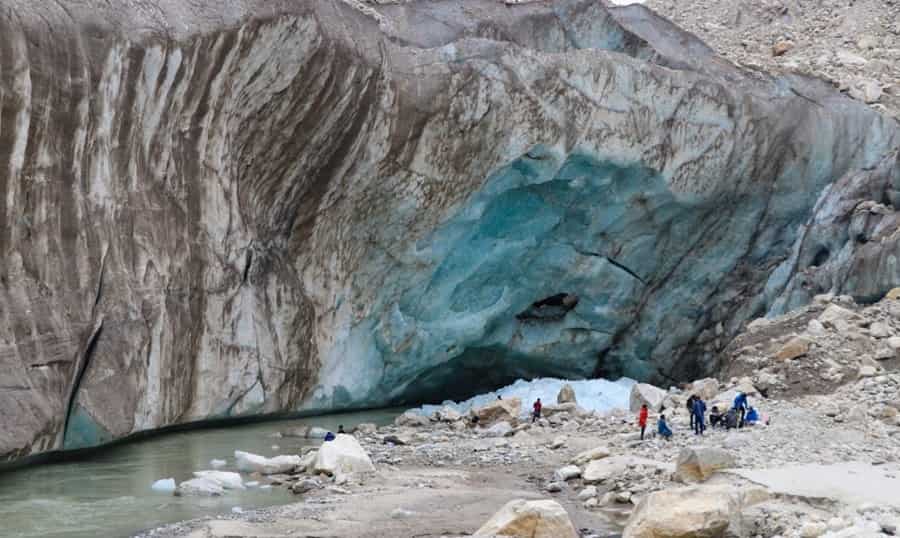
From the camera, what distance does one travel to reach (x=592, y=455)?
15016 millimetres

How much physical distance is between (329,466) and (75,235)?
4813mm

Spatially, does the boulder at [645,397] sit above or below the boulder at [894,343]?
below

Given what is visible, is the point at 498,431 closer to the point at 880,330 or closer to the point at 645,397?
the point at 645,397

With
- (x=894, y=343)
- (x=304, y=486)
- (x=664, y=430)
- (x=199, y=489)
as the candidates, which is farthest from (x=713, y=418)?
→ (x=199, y=489)

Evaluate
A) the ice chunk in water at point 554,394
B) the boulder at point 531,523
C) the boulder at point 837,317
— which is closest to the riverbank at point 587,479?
the boulder at point 531,523

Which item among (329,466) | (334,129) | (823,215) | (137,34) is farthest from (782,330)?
(137,34)

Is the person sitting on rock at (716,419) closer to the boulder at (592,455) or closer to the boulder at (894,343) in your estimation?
the boulder at (592,455)

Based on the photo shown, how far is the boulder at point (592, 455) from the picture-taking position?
15.0m

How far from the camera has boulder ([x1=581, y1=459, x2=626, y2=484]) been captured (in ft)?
45.5

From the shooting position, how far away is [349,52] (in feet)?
64.3

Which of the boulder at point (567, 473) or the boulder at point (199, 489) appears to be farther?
the boulder at point (567, 473)

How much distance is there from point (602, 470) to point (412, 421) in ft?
23.2

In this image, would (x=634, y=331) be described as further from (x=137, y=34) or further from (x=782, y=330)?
(x=137, y=34)

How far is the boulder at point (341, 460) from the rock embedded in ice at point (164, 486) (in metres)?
1.83
